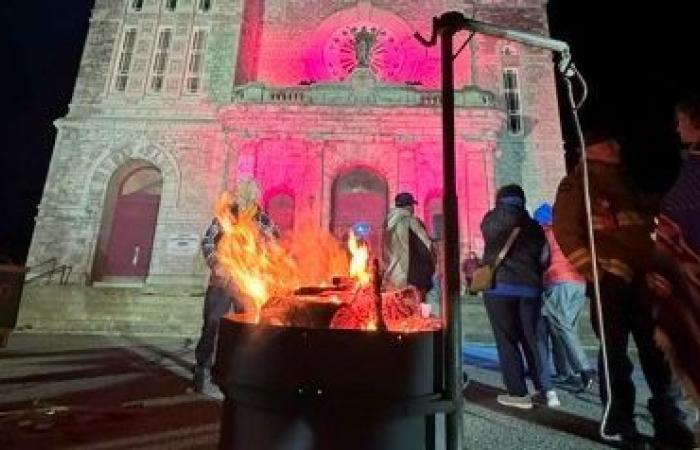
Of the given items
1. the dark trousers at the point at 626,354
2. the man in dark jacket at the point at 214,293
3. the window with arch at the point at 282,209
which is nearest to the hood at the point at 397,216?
the man in dark jacket at the point at 214,293

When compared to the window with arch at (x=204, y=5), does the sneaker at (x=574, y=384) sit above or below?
below

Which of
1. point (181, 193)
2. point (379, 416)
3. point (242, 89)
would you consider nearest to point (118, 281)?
point (181, 193)

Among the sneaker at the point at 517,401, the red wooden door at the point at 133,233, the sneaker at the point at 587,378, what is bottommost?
the sneaker at the point at 517,401

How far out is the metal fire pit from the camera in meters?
1.91

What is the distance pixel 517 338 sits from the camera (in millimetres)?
4273

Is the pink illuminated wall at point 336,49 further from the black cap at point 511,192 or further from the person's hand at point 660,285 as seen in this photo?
the person's hand at point 660,285

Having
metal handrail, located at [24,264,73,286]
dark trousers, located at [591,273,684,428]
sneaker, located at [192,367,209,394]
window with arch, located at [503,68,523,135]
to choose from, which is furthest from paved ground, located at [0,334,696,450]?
window with arch, located at [503,68,523,135]

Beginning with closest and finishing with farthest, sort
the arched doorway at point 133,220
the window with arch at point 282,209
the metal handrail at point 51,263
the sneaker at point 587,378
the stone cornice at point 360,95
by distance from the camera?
the sneaker at point 587,378, the metal handrail at point 51,263, the stone cornice at point 360,95, the window with arch at point 282,209, the arched doorway at point 133,220

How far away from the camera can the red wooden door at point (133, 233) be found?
730 inches

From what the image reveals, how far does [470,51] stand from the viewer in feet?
63.0

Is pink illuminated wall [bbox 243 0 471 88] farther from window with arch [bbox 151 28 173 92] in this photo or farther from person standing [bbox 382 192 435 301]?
person standing [bbox 382 192 435 301]

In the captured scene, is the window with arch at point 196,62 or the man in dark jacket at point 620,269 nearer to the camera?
the man in dark jacket at point 620,269

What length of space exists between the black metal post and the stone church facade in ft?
45.9

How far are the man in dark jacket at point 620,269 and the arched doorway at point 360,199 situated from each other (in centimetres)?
1431
